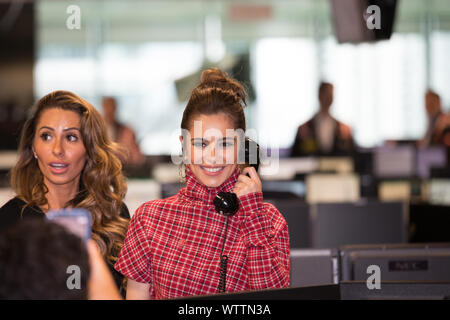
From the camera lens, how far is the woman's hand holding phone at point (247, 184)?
1547 millimetres

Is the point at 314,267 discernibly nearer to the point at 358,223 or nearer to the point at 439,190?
the point at 358,223

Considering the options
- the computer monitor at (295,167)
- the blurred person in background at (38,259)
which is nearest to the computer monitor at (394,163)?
the computer monitor at (295,167)

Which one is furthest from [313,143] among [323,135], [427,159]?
[427,159]

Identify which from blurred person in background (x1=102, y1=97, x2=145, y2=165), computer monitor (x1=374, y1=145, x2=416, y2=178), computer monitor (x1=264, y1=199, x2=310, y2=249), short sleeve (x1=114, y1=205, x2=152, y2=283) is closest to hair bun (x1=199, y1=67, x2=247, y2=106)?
short sleeve (x1=114, y1=205, x2=152, y2=283)

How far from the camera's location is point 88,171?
2168 millimetres

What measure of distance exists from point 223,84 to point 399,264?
72cm

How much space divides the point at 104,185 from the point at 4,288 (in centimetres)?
141

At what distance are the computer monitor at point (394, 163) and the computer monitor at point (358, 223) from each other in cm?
258

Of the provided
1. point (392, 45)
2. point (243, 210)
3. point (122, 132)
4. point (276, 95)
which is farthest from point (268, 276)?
point (392, 45)

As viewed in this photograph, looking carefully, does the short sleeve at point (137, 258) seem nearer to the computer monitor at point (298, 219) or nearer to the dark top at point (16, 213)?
the dark top at point (16, 213)

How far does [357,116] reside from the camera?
1034 cm

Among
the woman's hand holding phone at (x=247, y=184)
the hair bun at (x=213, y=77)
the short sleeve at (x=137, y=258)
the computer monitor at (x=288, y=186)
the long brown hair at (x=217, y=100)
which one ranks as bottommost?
the short sleeve at (x=137, y=258)

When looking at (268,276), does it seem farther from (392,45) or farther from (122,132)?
(392,45)

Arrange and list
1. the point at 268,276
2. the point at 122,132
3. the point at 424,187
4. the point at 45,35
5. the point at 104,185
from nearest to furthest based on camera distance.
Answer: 1. the point at 268,276
2. the point at 104,185
3. the point at 424,187
4. the point at 122,132
5. the point at 45,35
